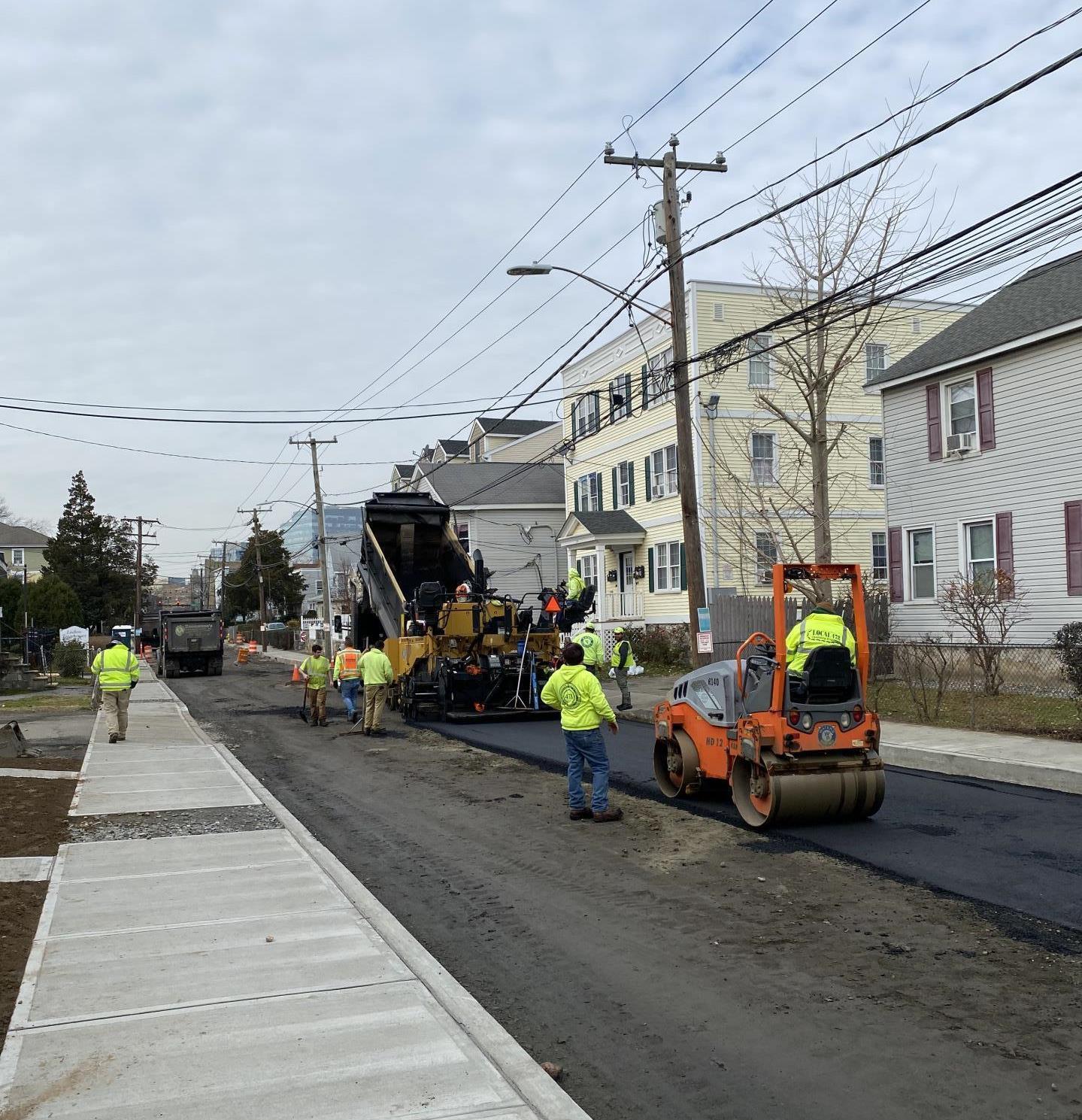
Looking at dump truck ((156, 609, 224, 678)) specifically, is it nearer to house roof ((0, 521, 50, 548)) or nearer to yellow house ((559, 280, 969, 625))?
yellow house ((559, 280, 969, 625))

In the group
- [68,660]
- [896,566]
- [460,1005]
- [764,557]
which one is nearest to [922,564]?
[896,566]

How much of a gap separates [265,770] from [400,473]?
1809 inches

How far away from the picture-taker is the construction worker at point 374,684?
741 inches

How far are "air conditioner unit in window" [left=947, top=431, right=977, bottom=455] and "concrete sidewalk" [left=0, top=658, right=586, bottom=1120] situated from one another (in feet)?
58.8

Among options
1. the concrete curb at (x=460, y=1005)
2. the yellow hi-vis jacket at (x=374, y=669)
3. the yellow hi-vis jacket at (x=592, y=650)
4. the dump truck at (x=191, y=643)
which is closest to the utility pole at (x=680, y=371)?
the yellow hi-vis jacket at (x=592, y=650)

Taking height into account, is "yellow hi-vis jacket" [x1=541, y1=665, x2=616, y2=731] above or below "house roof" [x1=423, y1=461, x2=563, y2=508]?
below

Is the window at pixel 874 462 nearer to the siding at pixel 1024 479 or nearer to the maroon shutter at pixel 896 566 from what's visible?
the maroon shutter at pixel 896 566

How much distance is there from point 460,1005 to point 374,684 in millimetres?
13721

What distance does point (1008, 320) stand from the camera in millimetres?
22453

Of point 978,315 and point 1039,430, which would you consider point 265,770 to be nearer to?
point 1039,430

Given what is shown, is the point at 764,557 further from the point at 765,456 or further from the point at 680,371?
the point at 680,371

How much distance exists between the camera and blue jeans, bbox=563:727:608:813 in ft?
34.1

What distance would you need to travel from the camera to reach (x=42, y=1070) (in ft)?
14.9

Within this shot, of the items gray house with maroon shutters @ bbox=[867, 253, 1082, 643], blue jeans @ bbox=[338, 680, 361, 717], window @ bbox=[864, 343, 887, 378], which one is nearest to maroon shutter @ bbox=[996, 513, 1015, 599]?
gray house with maroon shutters @ bbox=[867, 253, 1082, 643]
